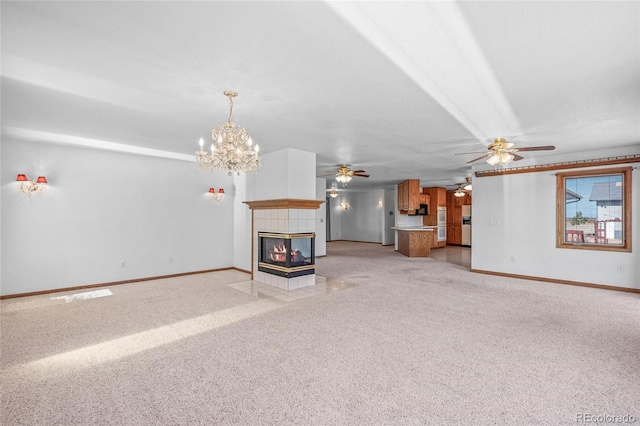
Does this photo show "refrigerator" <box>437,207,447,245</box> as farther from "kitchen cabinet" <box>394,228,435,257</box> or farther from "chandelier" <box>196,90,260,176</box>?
"chandelier" <box>196,90,260,176</box>

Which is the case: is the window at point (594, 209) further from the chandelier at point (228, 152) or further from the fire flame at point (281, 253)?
the chandelier at point (228, 152)

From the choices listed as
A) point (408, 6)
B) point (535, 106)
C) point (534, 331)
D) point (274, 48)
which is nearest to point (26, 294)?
point (274, 48)

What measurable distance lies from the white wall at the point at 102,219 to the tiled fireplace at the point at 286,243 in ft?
5.82

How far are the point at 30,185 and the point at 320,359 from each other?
217 inches

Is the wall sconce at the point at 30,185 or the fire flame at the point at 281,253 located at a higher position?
the wall sconce at the point at 30,185

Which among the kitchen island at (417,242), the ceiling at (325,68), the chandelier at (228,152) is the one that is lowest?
the kitchen island at (417,242)

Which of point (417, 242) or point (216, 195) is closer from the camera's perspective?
point (216, 195)

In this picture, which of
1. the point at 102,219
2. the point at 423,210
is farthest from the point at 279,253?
the point at 423,210

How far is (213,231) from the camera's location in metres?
7.23

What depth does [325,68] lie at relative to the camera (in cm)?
263

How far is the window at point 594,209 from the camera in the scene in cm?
550

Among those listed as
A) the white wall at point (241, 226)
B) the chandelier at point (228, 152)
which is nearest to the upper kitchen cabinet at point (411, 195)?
the white wall at point (241, 226)

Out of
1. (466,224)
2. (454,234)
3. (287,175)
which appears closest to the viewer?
(287,175)

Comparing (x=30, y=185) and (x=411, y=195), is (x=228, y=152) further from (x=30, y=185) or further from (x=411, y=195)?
(x=411, y=195)
